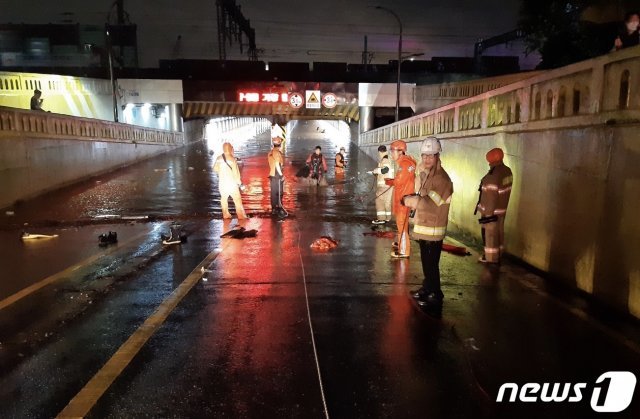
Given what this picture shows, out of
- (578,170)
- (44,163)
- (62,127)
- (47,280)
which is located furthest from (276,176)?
(62,127)

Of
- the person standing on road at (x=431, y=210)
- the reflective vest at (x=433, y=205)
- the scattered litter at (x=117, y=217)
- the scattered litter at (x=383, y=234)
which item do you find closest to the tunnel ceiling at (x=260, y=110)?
the scattered litter at (x=117, y=217)

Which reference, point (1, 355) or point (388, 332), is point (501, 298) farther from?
point (1, 355)

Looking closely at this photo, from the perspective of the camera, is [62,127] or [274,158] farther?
[62,127]

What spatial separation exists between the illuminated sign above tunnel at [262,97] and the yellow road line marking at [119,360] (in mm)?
30063

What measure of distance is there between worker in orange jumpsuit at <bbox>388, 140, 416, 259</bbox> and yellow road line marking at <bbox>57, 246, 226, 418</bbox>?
127 inches

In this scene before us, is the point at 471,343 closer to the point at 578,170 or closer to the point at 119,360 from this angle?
the point at 578,170

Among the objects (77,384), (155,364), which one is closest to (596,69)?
(155,364)

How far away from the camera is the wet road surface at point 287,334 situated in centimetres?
330

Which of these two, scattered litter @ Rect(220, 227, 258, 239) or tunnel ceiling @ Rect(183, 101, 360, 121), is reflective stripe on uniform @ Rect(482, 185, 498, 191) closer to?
scattered litter @ Rect(220, 227, 258, 239)

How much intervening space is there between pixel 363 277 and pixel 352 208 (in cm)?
643

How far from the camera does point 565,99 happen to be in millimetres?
6113

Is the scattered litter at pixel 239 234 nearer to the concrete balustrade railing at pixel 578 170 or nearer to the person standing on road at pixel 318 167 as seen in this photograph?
the concrete balustrade railing at pixel 578 170

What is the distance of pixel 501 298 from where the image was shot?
5441 millimetres

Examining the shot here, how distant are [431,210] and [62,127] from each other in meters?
14.2
